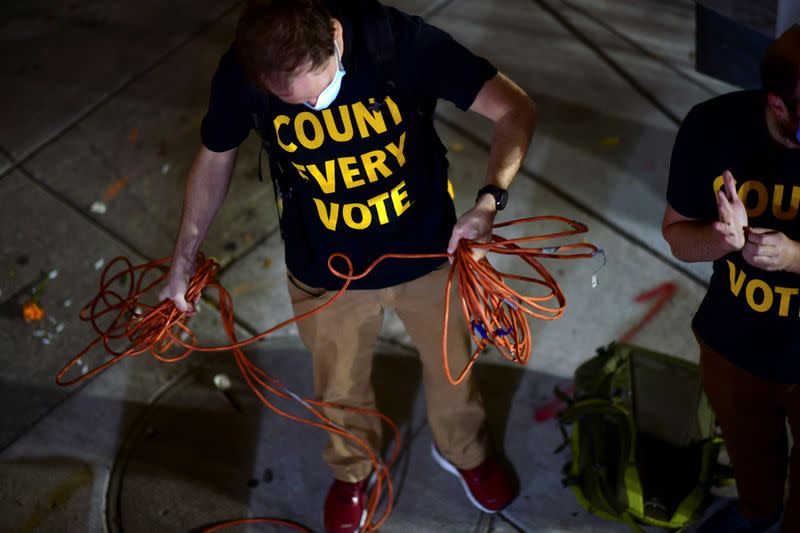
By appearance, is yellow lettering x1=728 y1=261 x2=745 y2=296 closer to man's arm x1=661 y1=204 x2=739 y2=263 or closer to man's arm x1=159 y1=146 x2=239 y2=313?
man's arm x1=661 y1=204 x2=739 y2=263

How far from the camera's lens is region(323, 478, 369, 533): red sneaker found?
9.08 feet

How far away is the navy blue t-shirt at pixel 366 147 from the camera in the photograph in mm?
1953

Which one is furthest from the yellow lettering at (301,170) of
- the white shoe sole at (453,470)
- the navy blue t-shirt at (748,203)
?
the white shoe sole at (453,470)

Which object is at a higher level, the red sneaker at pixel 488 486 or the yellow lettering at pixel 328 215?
the yellow lettering at pixel 328 215

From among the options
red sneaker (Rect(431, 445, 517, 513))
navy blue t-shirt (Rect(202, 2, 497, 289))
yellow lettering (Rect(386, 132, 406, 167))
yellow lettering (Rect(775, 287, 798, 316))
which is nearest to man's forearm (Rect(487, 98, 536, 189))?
navy blue t-shirt (Rect(202, 2, 497, 289))

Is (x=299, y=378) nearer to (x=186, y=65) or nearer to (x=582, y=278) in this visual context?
(x=582, y=278)

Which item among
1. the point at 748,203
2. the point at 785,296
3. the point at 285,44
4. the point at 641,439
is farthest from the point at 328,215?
the point at 641,439

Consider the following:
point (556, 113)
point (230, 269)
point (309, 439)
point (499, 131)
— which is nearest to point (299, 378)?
point (309, 439)

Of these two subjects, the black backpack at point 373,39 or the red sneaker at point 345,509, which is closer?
the black backpack at point 373,39

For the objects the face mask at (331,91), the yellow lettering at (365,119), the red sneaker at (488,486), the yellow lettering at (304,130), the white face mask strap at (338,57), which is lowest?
the red sneaker at (488,486)

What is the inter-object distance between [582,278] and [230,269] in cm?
153

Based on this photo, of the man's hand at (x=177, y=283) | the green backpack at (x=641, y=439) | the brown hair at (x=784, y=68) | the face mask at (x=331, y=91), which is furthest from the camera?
the green backpack at (x=641, y=439)

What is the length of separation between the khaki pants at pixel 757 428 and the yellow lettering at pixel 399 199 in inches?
34.1

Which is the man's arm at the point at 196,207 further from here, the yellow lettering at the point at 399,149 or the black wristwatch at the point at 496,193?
the black wristwatch at the point at 496,193
